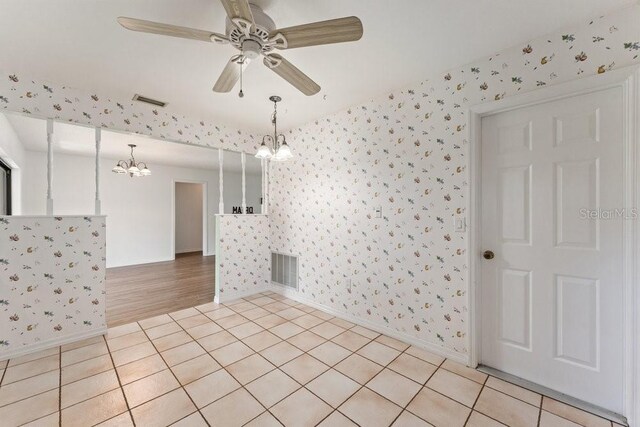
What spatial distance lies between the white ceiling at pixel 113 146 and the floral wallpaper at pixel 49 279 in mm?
1169

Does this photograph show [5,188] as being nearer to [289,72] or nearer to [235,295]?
[235,295]

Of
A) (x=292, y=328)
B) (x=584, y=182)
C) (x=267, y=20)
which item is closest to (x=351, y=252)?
(x=292, y=328)

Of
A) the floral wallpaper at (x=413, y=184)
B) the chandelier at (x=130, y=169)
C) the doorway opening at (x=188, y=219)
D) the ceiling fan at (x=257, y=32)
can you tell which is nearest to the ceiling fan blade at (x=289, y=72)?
the ceiling fan at (x=257, y=32)

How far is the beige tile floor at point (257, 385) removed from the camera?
1.67 metres

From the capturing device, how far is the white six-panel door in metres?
1.71

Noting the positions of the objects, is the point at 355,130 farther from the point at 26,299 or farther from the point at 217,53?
the point at 26,299

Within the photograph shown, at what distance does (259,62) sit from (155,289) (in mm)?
3978

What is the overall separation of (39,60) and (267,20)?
2177 millimetres

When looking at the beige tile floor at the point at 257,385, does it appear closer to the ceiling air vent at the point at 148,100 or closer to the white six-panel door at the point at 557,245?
the white six-panel door at the point at 557,245

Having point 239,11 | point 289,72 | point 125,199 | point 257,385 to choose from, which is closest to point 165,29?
point 239,11

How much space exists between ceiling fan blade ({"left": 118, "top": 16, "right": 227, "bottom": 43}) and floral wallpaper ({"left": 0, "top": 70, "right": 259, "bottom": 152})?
2.05 metres

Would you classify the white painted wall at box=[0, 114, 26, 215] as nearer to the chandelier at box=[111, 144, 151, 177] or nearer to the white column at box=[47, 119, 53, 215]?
the white column at box=[47, 119, 53, 215]

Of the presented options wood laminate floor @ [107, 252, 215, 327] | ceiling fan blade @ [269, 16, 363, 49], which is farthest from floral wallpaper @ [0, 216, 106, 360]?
ceiling fan blade @ [269, 16, 363, 49]

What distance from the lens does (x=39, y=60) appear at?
2188 mm
